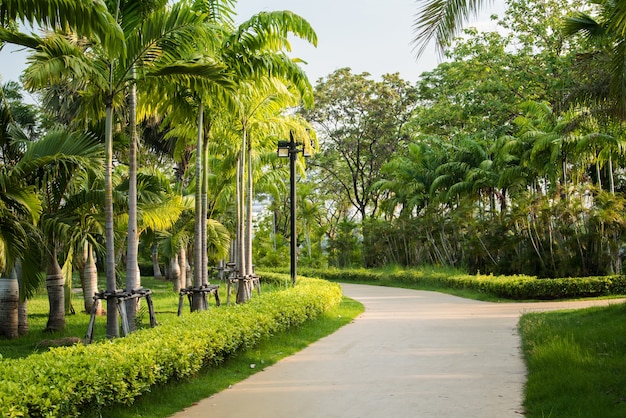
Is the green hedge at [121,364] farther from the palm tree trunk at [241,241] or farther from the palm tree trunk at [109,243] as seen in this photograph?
the palm tree trunk at [241,241]

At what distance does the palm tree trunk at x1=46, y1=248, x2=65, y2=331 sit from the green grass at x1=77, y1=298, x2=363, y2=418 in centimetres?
522

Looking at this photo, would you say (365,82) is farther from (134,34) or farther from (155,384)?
(155,384)

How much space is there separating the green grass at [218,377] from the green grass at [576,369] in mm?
3403

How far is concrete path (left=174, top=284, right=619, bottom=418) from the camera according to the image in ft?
21.7

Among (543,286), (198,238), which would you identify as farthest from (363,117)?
(198,238)

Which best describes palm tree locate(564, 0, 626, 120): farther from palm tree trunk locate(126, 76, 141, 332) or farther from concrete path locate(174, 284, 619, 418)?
palm tree trunk locate(126, 76, 141, 332)

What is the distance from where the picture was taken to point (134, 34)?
10.1m

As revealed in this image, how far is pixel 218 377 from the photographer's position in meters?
8.24


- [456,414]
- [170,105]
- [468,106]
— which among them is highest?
[468,106]

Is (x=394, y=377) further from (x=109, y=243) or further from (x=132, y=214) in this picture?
(x=132, y=214)

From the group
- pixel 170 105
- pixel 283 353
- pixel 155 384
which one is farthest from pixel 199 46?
pixel 155 384

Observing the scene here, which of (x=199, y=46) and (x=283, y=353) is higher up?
(x=199, y=46)

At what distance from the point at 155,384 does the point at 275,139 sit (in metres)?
14.1

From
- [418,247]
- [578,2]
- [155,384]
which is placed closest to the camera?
[155,384]
